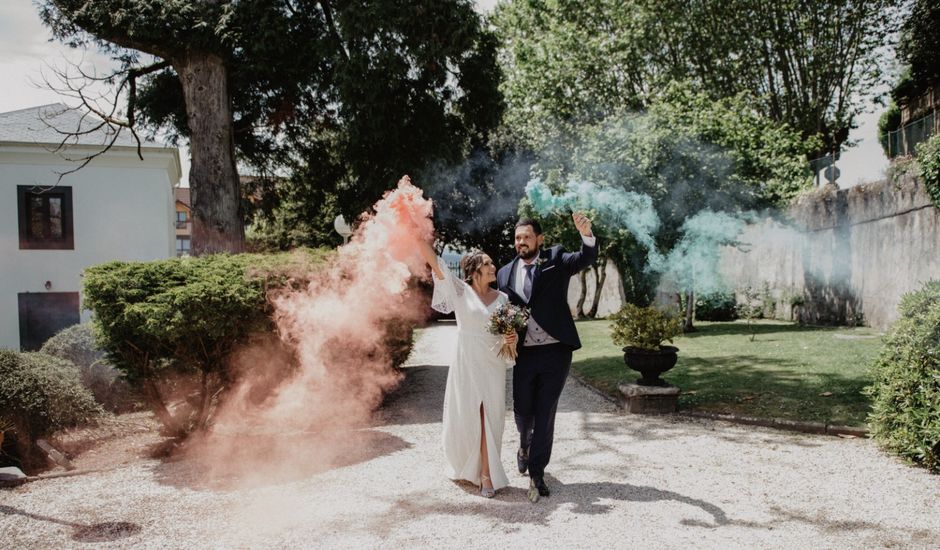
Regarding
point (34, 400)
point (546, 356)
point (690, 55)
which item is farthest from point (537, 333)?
point (690, 55)

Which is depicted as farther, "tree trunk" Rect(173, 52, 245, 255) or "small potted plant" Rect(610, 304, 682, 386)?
"tree trunk" Rect(173, 52, 245, 255)

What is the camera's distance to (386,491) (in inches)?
226

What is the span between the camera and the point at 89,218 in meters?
21.3

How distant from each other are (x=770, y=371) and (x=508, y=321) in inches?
313

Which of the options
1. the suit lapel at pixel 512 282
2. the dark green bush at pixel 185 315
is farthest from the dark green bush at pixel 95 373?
the suit lapel at pixel 512 282

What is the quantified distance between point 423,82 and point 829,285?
14333 mm

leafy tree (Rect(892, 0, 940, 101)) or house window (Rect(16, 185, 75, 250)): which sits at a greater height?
leafy tree (Rect(892, 0, 940, 101))

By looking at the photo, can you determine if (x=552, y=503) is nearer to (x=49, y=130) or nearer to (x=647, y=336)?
(x=647, y=336)

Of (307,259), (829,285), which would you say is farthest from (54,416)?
(829,285)

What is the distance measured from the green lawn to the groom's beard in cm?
438

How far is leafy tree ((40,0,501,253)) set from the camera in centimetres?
1180

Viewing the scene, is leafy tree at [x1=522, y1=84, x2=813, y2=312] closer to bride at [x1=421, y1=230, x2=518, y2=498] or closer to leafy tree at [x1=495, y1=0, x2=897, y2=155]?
leafy tree at [x1=495, y1=0, x2=897, y2=155]

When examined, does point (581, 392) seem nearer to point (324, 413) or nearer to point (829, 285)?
point (324, 413)

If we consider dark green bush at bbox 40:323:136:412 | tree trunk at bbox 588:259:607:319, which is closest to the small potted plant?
dark green bush at bbox 40:323:136:412
